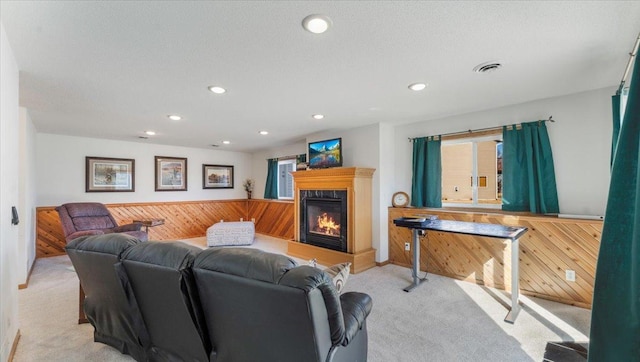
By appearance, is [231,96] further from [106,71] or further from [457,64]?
[457,64]

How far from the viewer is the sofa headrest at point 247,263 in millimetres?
1367

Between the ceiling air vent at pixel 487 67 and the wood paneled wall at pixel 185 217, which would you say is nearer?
the ceiling air vent at pixel 487 67

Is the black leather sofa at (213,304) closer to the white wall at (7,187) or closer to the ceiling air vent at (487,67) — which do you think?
the white wall at (7,187)

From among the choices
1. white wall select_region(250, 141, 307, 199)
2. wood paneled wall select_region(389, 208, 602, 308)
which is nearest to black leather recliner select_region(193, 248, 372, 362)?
wood paneled wall select_region(389, 208, 602, 308)

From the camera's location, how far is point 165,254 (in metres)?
1.69

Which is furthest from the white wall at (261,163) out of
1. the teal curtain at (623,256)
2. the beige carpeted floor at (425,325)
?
the teal curtain at (623,256)

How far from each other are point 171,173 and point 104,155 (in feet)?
4.54

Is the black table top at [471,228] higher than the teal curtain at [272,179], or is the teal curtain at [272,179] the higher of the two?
the teal curtain at [272,179]

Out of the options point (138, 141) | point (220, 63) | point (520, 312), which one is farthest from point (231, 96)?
point (138, 141)

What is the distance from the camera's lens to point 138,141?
20.7 ft

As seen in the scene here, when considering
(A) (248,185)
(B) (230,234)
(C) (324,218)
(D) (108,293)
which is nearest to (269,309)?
(D) (108,293)

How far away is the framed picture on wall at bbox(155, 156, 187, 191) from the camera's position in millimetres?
6770

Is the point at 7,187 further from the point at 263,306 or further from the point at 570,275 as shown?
the point at 570,275

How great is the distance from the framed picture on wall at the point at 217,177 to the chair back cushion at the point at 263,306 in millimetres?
6437
